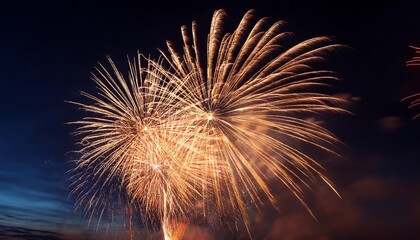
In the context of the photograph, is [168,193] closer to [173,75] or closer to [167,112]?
[167,112]

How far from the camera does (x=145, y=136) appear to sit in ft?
63.5

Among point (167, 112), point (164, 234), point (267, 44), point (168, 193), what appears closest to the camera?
point (267, 44)

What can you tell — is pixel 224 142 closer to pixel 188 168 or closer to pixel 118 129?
pixel 188 168

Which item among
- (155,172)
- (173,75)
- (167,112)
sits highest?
(173,75)

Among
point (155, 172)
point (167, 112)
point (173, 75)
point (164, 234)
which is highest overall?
point (173, 75)

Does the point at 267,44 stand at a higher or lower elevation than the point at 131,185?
higher

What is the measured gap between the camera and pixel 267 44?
1747 cm

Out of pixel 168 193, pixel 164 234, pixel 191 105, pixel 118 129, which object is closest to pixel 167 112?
pixel 191 105

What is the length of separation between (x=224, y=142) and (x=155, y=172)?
4198 mm

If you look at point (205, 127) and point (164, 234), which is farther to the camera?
point (164, 234)

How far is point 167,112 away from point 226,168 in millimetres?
3659

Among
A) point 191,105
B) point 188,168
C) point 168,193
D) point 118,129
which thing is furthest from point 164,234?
point 191,105

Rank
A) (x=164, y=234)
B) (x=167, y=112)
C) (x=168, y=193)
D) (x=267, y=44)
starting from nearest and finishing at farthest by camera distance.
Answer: (x=267, y=44), (x=167, y=112), (x=168, y=193), (x=164, y=234)

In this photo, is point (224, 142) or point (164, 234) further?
point (164, 234)
